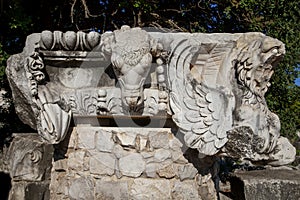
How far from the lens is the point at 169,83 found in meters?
2.81

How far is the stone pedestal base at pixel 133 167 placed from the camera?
294cm

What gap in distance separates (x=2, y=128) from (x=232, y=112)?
470cm

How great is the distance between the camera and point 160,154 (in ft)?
9.70

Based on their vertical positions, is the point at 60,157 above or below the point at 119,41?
below

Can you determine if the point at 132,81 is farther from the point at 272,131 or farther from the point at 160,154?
the point at 272,131

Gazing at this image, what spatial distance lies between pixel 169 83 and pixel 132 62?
1.05 feet

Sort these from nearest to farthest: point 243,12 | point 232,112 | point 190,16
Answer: point 232,112
point 243,12
point 190,16

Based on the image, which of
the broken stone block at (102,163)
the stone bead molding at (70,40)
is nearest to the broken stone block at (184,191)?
the broken stone block at (102,163)

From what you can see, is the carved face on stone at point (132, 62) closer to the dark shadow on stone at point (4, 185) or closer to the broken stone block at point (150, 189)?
the broken stone block at point (150, 189)

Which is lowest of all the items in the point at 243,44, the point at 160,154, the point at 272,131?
the point at 160,154

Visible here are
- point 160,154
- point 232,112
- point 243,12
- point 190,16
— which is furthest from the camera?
point 190,16

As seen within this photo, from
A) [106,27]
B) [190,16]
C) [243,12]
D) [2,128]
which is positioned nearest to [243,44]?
[243,12]

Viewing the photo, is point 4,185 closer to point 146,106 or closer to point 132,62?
point 146,106

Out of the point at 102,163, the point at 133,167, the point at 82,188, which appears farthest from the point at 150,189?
the point at 82,188
